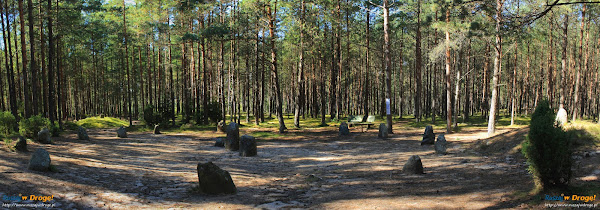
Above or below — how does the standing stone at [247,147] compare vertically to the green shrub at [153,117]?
below

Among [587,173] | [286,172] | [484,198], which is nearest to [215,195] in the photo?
[286,172]

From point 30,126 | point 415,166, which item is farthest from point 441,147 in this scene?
point 30,126

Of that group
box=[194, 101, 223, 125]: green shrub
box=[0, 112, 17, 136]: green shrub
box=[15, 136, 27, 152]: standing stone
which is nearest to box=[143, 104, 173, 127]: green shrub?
box=[194, 101, 223, 125]: green shrub

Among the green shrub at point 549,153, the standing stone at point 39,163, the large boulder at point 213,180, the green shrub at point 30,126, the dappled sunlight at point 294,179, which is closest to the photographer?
the green shrub at point 549,153

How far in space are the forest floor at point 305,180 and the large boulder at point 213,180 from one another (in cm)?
25

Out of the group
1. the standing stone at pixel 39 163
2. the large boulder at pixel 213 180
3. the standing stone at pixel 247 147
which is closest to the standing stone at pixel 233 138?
the standing stone at pixel 247 147

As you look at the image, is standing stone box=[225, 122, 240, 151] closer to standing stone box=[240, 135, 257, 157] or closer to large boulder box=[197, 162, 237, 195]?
standing stone box=[240, 135, 257, 157]

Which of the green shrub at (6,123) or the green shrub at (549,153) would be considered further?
the green shrub at (6,123)

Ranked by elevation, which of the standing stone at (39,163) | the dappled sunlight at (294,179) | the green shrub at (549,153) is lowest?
the dappled sunlight at (294,179)

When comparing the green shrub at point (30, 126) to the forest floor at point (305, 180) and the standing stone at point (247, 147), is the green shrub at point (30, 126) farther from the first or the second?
the standing stone at point (247, 147)

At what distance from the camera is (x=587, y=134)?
8.37 m

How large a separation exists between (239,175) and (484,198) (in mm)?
5750

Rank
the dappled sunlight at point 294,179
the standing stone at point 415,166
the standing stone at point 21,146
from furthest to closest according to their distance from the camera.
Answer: the standing stone at point 21,146 → the standing stone at point 415,166 → the dappled sunlight at point 294,179

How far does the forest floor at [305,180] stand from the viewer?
18.7ft
